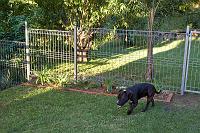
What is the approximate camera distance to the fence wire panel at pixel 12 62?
10.2m

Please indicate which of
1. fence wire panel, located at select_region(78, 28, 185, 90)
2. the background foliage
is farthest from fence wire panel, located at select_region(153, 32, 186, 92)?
the background foliage

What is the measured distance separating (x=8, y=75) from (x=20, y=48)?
0.86 meters

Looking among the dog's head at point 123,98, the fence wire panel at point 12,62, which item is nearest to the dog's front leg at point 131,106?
the dog's head at point 123,98

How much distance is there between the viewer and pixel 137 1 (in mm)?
9828

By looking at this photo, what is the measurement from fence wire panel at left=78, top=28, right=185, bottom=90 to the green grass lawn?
4.34ft

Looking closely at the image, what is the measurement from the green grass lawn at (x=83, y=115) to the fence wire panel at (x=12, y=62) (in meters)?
1.39

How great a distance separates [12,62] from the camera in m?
10.3

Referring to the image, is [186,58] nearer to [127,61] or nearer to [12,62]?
[127,61]

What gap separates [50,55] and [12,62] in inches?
44.0

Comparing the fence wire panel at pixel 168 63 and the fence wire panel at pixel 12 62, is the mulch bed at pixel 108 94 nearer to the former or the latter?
the fence wire panel at pixel 168 63

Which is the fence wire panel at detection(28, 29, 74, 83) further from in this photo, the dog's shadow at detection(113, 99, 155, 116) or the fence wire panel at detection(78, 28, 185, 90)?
the dog's shadow at detection(113, 99, 155, 116)

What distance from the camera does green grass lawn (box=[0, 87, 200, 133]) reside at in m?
6.82

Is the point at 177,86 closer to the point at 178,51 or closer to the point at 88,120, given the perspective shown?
the point at 88,120

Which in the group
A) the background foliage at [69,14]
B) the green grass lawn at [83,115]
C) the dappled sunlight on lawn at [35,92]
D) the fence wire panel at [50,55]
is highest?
the background foliage at [69,14]
